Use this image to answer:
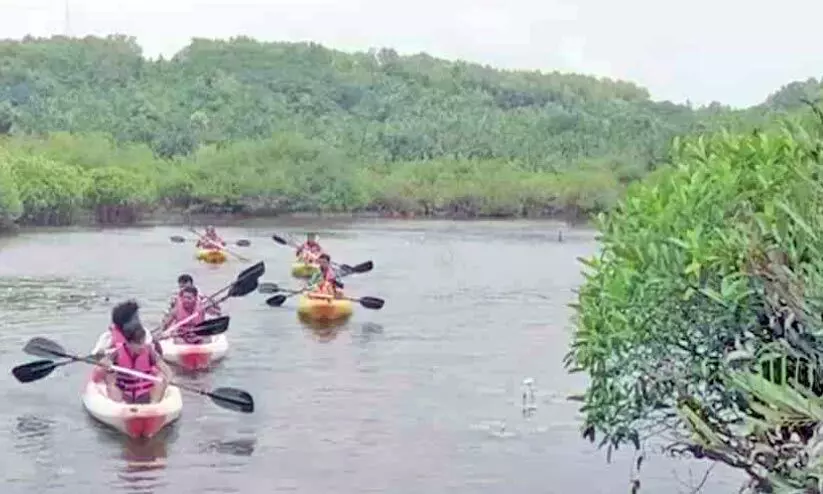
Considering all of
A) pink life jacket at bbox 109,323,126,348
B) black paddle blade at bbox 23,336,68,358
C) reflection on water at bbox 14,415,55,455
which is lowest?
reflection on water at bbox 14,415,55,455

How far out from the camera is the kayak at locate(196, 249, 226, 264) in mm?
39625

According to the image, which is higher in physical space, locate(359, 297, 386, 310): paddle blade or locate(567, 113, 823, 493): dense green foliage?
locate(567, 113, 823, 493): dense green foliage

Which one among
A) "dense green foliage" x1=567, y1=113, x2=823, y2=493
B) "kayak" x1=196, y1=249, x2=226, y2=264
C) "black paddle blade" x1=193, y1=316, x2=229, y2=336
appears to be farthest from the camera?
"kayak" x1=196, y1=249, x2=226, y2=264

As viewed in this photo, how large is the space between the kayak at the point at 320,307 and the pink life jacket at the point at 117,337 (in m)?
10.2

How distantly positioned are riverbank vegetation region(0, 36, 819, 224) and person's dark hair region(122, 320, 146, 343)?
84.4 ft

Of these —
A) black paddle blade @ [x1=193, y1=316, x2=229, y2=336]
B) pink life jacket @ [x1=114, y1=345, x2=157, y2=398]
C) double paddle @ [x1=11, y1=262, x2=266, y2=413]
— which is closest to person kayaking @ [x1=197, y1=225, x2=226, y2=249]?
black paddle blade @ [x1=193, y1=316, x2=229, y2=336]

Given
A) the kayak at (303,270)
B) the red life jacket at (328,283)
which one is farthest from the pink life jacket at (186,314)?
the kayak at (303,270)

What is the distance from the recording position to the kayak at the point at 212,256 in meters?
39.6

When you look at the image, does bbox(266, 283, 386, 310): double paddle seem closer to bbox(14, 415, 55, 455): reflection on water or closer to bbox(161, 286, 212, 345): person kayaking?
bbox(161, 286, 212, 345): person kayaking

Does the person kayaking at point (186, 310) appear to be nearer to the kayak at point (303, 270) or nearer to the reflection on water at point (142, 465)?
the reflection on water at point (142, 465)

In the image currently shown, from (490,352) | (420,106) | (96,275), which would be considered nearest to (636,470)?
(490,352)

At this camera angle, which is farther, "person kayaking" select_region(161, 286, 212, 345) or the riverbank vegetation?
the riverbank vegetation

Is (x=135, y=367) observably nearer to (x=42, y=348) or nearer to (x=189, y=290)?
(x=42, y=348)

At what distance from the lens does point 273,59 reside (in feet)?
469
